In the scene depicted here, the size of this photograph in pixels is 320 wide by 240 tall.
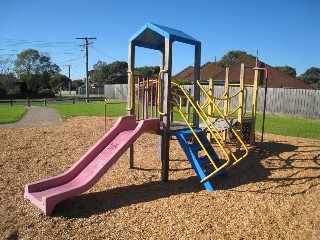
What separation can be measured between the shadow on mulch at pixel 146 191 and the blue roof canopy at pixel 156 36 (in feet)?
9.42

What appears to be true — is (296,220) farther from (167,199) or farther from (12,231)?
(12,231)

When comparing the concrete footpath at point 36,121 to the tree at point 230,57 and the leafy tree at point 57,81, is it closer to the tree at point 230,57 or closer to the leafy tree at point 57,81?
the leafy tree at point 57,81

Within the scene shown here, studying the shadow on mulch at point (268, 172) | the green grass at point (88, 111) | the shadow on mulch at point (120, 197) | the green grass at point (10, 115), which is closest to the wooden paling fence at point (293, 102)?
the green grass at point (88, 111)

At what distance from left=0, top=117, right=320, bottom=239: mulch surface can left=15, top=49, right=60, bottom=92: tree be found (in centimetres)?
5447

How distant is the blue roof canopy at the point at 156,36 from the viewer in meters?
5.77

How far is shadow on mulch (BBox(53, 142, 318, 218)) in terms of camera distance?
4.57m

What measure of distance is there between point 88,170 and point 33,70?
215ft

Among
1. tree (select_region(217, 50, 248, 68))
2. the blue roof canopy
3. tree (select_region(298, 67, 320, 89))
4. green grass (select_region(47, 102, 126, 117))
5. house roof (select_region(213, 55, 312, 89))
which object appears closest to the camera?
the blue roof canopy

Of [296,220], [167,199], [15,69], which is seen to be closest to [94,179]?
[167,199]

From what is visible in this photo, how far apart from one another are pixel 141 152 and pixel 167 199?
3666 millimetres

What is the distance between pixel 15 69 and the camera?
62.9 m

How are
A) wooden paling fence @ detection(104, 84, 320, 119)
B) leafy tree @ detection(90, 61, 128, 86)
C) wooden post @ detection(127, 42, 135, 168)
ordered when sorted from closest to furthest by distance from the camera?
wooden post @ detection(127, 42, 135, 168) → wooden paling fence @ detection(104, 84, 320, 119) → leafy tree @ detection(90, 61, 128, 86)


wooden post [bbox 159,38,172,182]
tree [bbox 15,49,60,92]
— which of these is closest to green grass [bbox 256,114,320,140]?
wooden post [bbox 159,38,172,182]

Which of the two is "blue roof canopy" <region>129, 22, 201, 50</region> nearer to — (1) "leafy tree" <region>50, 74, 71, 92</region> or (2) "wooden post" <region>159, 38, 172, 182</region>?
(2) "wooden post" <region>159, 38, 172, 182</region>
